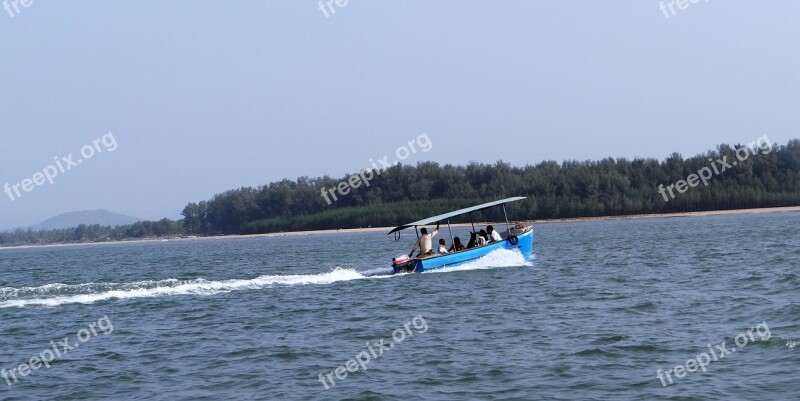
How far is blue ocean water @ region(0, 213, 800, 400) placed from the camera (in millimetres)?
16297

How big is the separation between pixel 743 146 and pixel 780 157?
4.67 metres

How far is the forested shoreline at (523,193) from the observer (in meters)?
110

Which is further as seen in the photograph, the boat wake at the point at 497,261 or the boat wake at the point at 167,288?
the boat wake at the point at 497,261

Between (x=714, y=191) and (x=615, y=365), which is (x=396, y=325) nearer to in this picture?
(x=615, y=365)

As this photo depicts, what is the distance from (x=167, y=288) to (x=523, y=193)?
90231 millimetres

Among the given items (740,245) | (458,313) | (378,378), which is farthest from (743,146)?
(378,378)

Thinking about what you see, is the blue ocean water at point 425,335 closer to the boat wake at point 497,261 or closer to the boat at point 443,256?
the boat wake at point 497,261

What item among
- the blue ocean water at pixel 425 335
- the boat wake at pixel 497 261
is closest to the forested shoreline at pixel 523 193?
the boat wake at pixel 497 261

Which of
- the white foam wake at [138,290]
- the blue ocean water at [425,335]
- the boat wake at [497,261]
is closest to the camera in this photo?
the blue ocean water at [425,335]

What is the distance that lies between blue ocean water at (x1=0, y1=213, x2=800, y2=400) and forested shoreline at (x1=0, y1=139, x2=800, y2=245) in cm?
7644

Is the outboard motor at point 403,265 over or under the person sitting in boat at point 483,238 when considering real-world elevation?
under

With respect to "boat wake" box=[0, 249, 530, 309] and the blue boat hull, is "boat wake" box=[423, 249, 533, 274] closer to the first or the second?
"boat wake" box=[0, 249, 530, 309]

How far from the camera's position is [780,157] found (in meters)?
115

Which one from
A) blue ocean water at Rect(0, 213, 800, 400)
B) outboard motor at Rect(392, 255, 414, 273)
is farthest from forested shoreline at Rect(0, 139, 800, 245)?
blue ocean water at Rect(0, 213, 800, 400)
